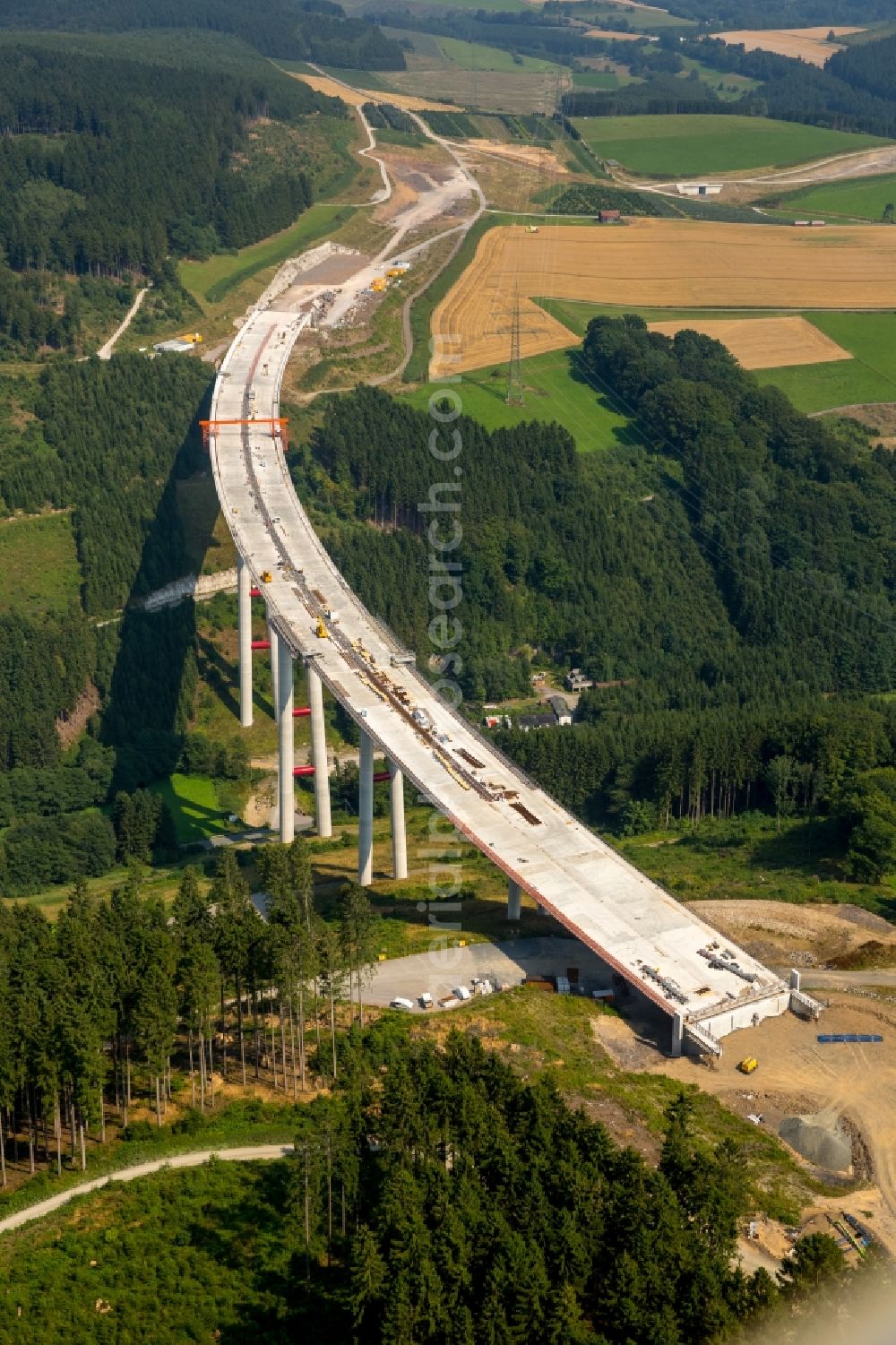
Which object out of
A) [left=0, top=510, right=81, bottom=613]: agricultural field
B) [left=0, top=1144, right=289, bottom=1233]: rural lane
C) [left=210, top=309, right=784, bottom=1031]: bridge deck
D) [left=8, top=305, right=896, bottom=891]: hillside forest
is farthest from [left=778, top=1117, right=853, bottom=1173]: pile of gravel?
[left=0, top=510, right=81, bottom=613]: agricultural field

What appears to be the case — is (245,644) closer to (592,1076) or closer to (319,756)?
(319,756)

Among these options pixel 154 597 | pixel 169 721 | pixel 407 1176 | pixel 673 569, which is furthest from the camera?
pixel 673 569

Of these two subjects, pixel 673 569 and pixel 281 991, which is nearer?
pixel 281 991

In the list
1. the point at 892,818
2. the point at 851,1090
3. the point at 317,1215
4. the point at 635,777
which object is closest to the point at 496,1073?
the point at 317,1215

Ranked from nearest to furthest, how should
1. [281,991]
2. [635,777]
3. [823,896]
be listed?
[281,991]
[823,896]
[635,777]

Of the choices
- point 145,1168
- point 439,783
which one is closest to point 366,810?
point 439,783

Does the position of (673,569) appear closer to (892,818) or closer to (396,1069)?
(892,818)

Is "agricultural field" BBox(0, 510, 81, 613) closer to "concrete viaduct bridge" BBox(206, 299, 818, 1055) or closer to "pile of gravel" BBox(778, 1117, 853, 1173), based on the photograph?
"concrete viaduct bridge" BBox(206, 299, 818, 1055)
